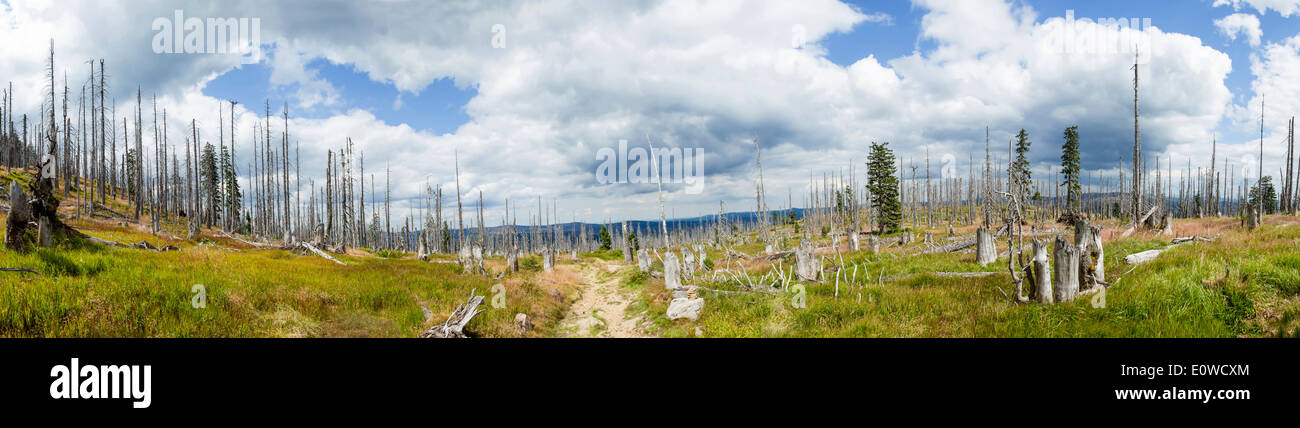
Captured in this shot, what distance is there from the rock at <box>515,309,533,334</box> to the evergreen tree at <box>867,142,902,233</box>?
46.2m

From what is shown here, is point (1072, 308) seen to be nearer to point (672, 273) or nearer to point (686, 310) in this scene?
point (686, 310)

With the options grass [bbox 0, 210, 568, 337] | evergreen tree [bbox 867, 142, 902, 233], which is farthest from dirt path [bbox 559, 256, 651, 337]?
evergreen tree [bbox 867, 142, 902, 233]

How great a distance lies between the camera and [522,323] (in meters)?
9.80

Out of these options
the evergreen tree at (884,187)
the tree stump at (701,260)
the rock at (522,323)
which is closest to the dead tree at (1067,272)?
the tree stump at (701,260)

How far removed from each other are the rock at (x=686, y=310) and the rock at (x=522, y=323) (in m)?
3.42

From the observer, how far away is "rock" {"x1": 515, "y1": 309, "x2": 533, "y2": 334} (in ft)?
31.7

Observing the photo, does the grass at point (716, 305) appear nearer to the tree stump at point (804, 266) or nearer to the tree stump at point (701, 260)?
the tree stump at point (804, 266)

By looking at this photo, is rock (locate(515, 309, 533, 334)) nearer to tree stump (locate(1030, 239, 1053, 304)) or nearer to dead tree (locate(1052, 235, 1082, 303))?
tree stump (locate(1030, 239, 1053, 304))

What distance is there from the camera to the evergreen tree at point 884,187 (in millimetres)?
46375
